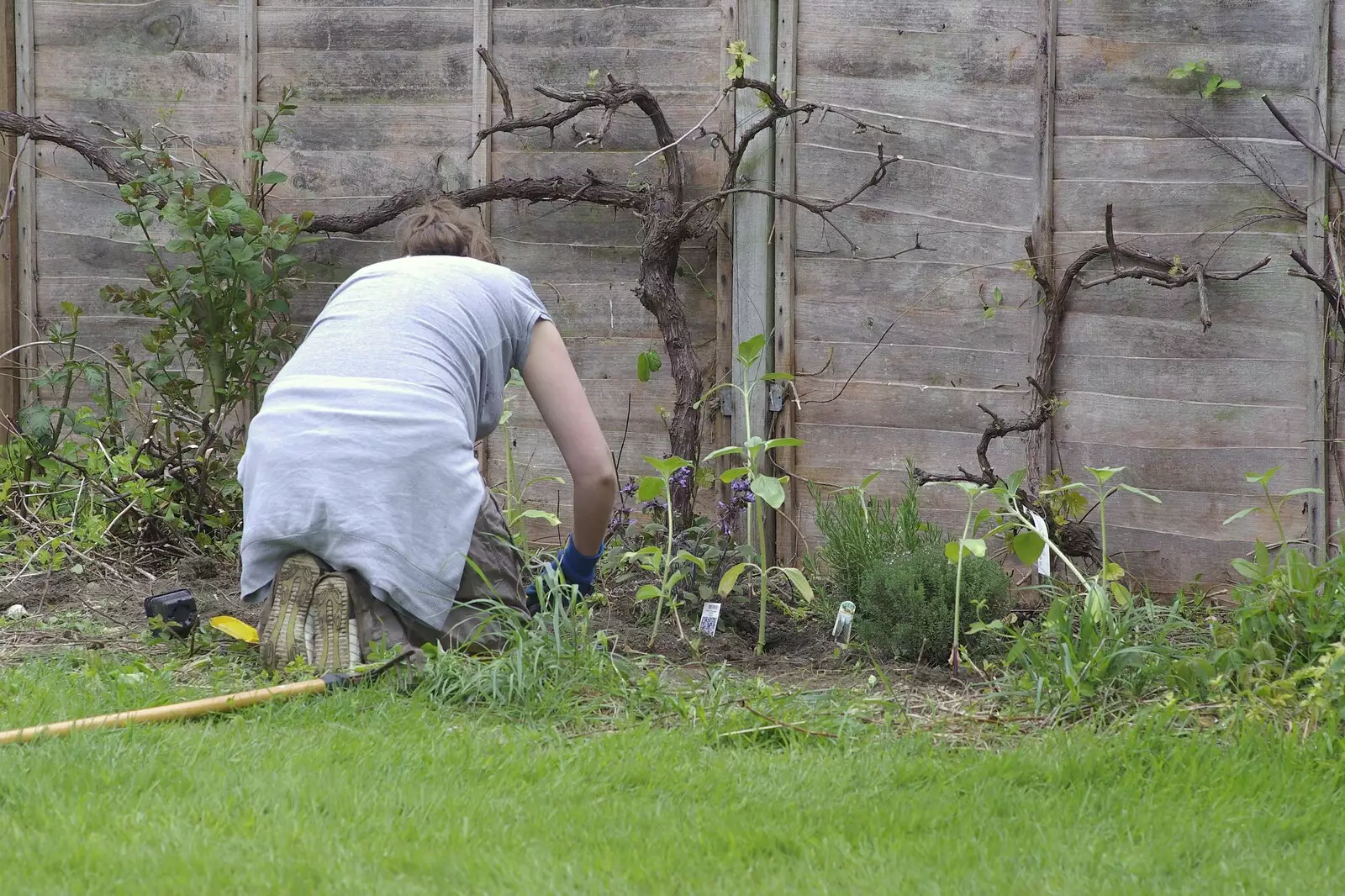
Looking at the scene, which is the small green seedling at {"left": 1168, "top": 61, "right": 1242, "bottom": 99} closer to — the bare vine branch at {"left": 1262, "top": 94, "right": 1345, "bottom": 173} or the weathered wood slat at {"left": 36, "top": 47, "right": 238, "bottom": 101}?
the bare vine branch at {"left": 1262, "top": 94, "right": 1345, "bottom": 173}

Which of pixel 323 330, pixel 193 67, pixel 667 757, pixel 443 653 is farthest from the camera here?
pixel 193 67

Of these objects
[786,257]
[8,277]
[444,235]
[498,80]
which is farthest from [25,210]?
[786,257]

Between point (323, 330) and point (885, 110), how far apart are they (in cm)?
209

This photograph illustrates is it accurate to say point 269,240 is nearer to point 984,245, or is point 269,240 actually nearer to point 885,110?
point 885,110

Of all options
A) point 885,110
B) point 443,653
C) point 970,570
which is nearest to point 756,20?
point 885,110

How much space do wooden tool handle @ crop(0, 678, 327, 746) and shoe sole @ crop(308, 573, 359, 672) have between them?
139 millimetres

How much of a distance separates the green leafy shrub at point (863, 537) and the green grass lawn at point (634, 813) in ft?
3.88

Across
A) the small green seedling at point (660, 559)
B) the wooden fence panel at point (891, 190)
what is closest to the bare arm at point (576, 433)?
the small green seedling at point (660, 559)

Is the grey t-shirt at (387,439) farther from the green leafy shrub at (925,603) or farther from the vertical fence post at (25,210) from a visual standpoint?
the vertical fence post at (25,210)

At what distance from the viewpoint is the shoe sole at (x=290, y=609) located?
2904 mm

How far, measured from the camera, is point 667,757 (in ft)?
7.67

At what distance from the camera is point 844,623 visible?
339cm

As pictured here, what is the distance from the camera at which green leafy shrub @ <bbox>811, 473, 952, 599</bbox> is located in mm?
3631

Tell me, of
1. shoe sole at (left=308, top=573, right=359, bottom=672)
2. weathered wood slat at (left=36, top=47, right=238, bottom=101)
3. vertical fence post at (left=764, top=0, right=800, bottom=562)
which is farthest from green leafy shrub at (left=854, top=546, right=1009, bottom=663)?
weathered wood slat at (left=36, top=47, right=238, bottom=101)
